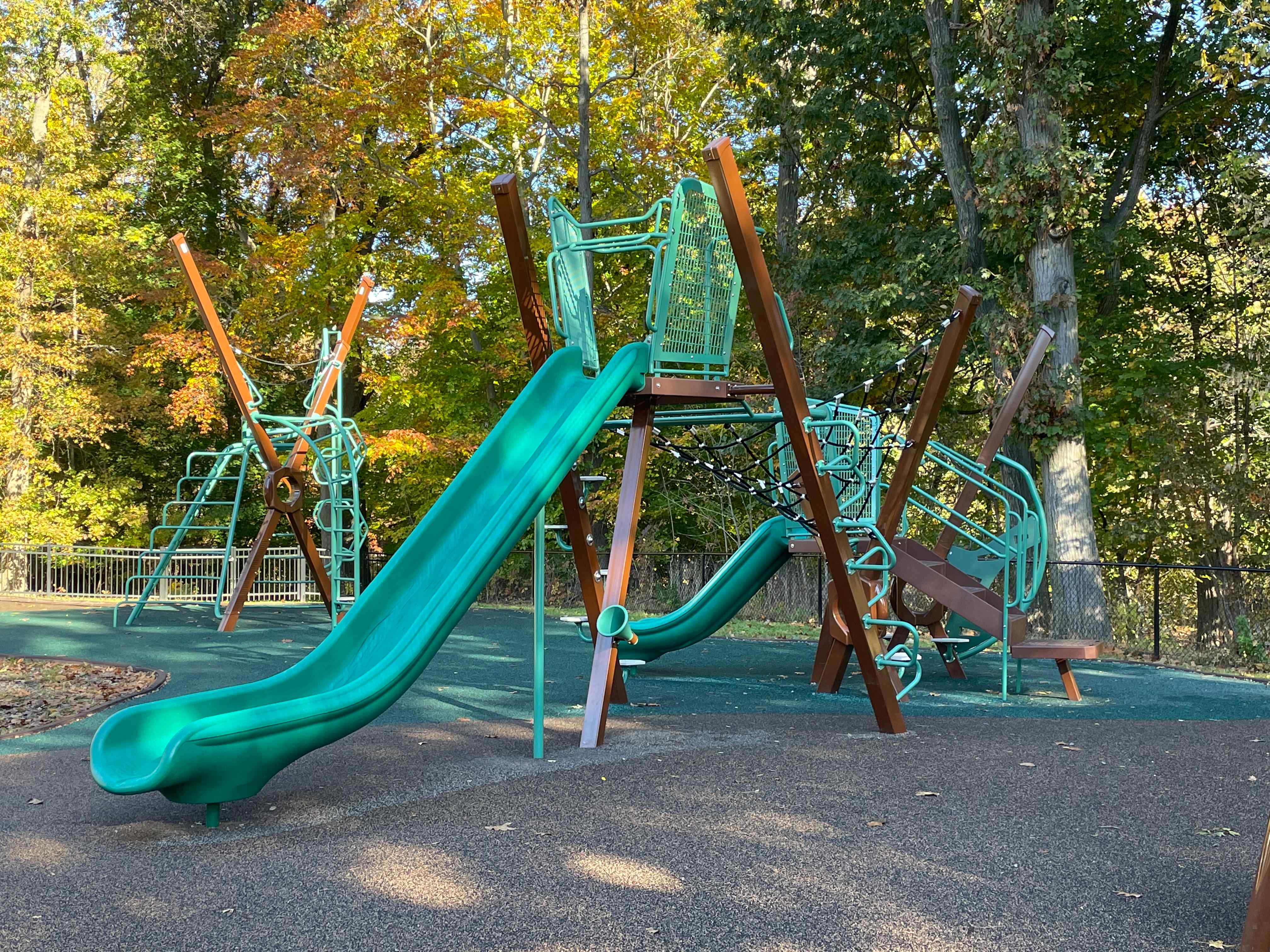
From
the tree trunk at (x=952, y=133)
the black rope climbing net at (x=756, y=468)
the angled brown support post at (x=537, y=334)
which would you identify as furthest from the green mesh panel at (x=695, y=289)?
the tree trunk at (x=952, y=133)

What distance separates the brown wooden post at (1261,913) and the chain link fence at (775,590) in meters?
9.89

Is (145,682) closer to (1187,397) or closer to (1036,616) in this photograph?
(1036,616)

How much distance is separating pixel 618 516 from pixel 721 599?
3060mm

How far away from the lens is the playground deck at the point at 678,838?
11.5ft

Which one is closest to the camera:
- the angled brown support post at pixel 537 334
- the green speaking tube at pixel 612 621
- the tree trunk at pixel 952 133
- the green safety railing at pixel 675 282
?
the green speaking tube at pixel 612 621

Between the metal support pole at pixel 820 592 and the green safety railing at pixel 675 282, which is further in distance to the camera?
the metal support pole at pixel 820 592

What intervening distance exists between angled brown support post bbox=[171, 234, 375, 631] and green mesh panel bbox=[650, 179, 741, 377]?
7.39 metres

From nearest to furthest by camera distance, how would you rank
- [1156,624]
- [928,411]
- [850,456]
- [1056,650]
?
1. [928,411]
2. [850,456]
3. [1056,650]
4. [1156,624]

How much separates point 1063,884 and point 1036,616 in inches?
561

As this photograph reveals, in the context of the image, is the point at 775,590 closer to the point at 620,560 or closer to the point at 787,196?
the point at 787,196

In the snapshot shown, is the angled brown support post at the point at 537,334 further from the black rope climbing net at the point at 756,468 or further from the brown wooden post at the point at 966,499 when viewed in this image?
the brown wooden post at the point at 966,499

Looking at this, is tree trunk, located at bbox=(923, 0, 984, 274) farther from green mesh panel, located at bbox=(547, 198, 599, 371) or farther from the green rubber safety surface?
green mesh panel, located at bbox=(547, 198, 599, 371)

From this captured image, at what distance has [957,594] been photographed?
8469 millimetres

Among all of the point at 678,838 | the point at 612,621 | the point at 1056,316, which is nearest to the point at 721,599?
the point at 612,621
